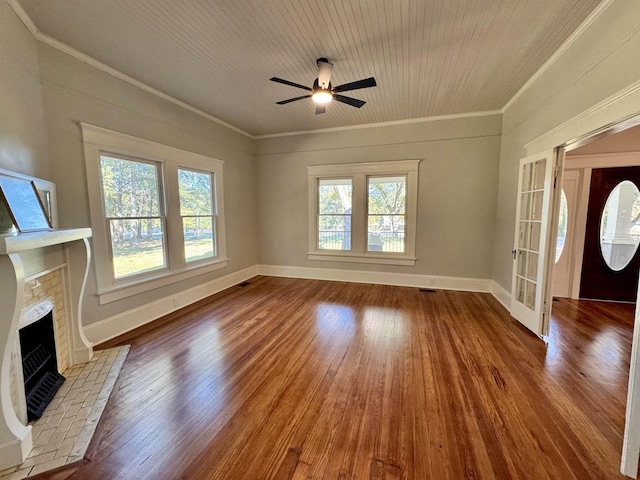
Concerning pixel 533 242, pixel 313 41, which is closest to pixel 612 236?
pixel 533 242

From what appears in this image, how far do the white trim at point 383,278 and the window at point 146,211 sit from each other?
1.66 m

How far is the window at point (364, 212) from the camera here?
16.3 ft

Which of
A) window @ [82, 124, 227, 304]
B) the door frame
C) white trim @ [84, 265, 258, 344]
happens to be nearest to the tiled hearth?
white trim @ [84, 265, 258, 344]

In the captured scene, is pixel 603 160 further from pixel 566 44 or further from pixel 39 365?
pixel 39 365

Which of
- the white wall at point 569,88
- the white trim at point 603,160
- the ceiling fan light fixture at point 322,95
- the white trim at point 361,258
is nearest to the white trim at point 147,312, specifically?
the white trim at point 361,258

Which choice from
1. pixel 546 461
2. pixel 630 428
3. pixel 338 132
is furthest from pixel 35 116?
pixel 630 428

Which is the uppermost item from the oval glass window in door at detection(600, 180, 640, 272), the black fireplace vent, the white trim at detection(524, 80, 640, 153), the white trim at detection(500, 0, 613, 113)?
the white trim at detection(500, 0, 613, 113)

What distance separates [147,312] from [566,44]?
5.55 metres

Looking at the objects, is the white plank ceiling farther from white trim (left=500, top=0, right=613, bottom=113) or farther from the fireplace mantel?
the fireplace mantel

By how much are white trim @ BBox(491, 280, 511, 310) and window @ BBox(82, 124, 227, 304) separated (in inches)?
187

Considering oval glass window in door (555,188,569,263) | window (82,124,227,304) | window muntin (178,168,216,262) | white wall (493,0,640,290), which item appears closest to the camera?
white wall (493,0,640,290)

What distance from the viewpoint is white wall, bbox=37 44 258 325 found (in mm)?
2500

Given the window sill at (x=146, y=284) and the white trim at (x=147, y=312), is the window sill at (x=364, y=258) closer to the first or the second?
the white trim at (x=147, y=312)

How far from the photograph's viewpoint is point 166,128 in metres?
3.63
